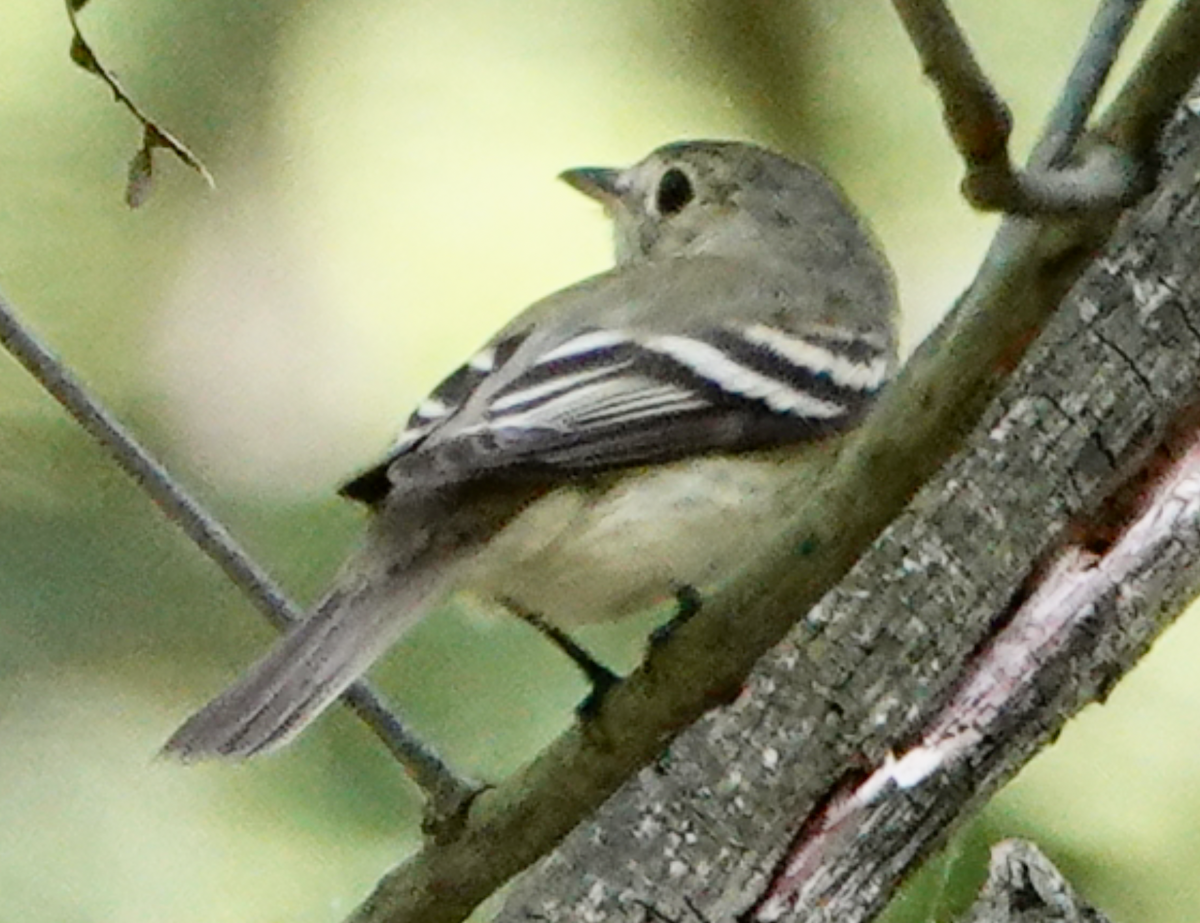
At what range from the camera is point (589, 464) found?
2014 mm

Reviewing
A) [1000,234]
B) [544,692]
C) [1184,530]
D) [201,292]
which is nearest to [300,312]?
[201,292]

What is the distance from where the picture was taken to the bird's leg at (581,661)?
1721mm

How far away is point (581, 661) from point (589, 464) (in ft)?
0.52

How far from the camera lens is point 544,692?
268 cm

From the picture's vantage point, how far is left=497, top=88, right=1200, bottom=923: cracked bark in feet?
5.34

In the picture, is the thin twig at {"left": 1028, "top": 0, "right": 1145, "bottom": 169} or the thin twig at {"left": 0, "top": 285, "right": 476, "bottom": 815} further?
the thin twig at {"left": 0, "top": 285, "right": 476, "bottom": 815}

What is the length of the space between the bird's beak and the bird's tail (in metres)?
0.88

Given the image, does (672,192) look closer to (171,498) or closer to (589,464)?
(589,464)

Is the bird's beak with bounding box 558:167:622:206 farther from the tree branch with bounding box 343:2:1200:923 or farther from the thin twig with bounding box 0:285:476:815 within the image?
the tree branch with bounding box 343:2:1200:923

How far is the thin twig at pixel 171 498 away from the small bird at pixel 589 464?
0.21 ft

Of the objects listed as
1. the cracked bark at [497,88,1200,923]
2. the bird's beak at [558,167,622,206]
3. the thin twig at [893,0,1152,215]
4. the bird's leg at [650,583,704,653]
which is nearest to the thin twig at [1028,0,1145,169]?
the thin twig at [893,0,1152,215]

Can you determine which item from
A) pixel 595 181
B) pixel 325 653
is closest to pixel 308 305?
pixel 595 181

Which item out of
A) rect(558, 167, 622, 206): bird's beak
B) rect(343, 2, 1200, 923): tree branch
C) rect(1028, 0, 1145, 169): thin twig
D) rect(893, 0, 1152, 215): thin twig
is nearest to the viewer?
rect(893, 0, 1152, 215): thin twig

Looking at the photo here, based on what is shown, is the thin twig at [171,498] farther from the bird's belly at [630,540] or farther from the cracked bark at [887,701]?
the bird's belly at [630,540]
